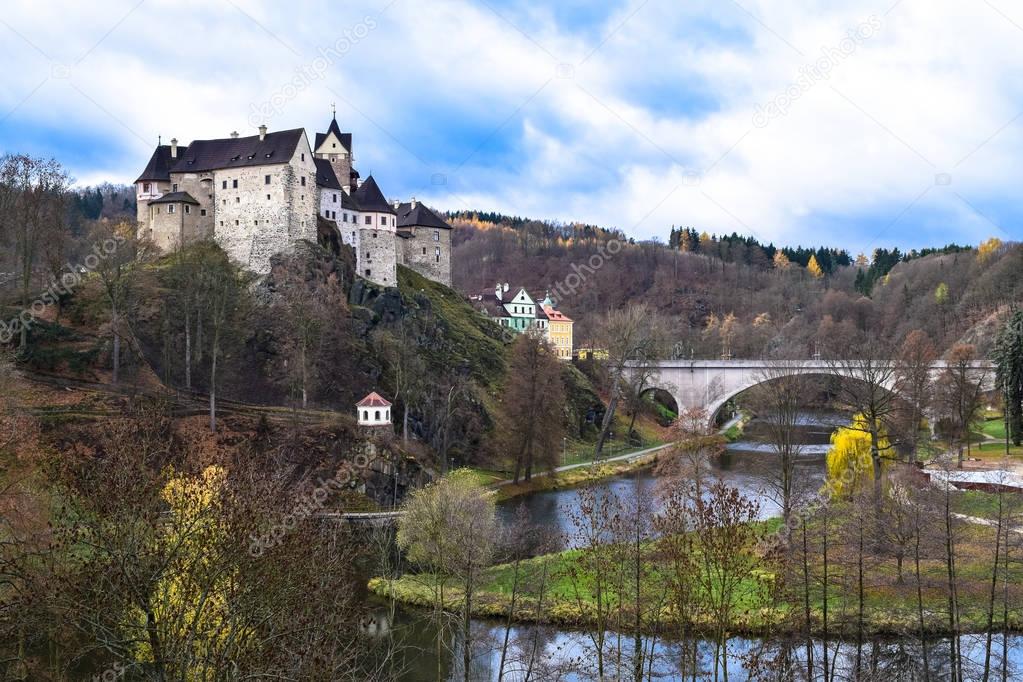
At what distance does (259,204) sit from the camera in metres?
62.5

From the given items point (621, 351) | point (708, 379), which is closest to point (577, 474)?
point (621, 351)

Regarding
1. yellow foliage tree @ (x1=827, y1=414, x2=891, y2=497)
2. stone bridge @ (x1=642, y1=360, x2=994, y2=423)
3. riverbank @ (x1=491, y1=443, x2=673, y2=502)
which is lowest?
riverbank @ (x1=491, y1=443, x2=673, y2=502)

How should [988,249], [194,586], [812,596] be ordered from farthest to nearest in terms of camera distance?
[988,249], [812,596], [194,586]

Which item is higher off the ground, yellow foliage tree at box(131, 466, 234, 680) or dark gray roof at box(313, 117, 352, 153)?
dark gray roof at box(313, 117, 352, 153)

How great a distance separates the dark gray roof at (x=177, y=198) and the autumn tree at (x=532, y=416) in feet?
78.4

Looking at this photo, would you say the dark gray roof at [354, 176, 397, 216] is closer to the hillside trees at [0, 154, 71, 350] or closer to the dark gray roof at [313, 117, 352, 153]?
the dark gray roof at [313, 117, 352, 153]

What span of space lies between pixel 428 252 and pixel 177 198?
914 inches

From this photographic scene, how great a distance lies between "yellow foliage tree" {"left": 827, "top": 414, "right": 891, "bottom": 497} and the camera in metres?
40.6

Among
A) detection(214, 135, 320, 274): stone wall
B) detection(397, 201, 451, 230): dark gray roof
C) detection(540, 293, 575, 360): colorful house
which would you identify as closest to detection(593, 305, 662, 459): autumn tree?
detection(540, 293, 575, 360): colorful house

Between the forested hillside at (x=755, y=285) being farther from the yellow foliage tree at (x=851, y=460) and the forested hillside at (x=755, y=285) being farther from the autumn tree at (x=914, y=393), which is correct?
the yellow foliage tree at (x=851, y=460)

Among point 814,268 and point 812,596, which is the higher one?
point 814,268

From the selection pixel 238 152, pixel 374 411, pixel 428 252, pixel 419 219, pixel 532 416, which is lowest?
pixel 532 416

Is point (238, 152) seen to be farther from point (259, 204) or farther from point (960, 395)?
point (960, 395)

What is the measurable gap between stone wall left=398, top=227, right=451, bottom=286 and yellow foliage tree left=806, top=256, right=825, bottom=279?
109648 mm
